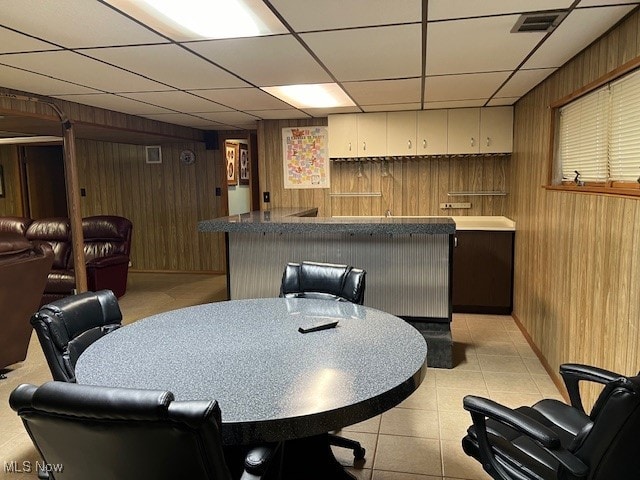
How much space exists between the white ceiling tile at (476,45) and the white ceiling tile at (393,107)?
1.50m

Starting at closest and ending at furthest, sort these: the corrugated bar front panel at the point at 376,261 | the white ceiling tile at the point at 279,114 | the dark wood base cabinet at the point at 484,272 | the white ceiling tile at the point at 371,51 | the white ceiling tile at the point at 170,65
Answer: the white ceiling tile at the point at 371,51
the white ceiling tile at the point at 170,65
the corrugated bar front panel at the point at 376,261
the dark wood base cabinet at the point at 484,272
the white ceiling tile at the point at 279,114

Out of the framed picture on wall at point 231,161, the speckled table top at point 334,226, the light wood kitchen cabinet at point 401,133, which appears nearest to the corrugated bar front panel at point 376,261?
the speckled table top at point 334,226

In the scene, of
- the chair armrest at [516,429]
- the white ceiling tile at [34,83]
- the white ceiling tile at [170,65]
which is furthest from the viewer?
the white ceiling tile at [34,83]

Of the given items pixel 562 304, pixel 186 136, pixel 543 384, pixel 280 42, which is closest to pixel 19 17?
pixel 280 42

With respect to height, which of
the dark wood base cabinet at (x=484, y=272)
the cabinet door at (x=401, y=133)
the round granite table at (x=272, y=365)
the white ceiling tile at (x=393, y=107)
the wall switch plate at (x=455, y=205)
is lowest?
the dark wood base cabinet at (x=484, y=272)

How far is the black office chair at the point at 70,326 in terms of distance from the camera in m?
1.90

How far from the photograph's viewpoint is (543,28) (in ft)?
7.75

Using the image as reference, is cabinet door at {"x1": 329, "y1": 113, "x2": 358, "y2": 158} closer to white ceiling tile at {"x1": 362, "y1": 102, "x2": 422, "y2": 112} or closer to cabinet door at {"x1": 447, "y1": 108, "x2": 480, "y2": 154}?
white ceiling tile at {"x1": 362, "y1": 102, "x2": 422, "y2": 112}

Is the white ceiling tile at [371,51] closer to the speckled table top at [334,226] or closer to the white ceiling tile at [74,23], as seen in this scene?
the white ceiling tile at [74,23]

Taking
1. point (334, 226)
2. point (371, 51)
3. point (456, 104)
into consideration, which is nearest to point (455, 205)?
point (456, 104)

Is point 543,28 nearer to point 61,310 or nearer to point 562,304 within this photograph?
point 562,304

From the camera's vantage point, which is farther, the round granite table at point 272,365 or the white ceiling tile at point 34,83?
the white ceiling tile at point 34,83

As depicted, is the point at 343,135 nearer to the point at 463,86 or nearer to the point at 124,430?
the point at 463,86

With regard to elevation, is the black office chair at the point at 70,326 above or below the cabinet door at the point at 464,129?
below
